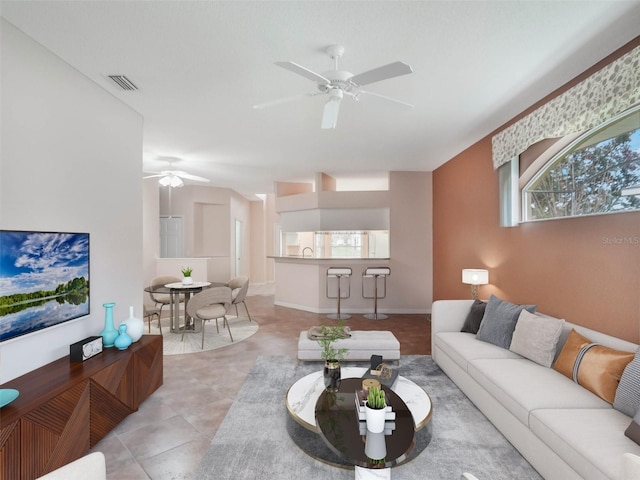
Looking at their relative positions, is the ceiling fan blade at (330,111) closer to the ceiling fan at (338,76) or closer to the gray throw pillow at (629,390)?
the ceiling fan at (338,76)

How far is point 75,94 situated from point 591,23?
3.89 metres

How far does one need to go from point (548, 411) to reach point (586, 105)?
236 cm

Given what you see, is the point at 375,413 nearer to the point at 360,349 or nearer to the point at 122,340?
the point at 360,349

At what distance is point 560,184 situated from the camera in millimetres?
3094

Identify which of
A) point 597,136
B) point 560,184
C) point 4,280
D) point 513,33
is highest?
point 513,33

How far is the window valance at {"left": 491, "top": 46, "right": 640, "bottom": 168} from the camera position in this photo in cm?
219

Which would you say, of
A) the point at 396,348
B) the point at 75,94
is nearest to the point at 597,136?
the point at 396,348

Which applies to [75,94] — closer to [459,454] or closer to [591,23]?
[591,23]

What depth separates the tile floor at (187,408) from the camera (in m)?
2.10

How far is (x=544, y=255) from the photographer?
3215 millimetres

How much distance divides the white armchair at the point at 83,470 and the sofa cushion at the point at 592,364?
9.25 ft

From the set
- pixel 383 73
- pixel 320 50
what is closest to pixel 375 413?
pixel 383 73

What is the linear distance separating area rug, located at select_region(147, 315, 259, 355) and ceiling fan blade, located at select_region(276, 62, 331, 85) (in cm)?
370

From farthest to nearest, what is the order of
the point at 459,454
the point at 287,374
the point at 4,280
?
1. the point at 287,374
2. the point at 459,454
3. the point at 4,280
